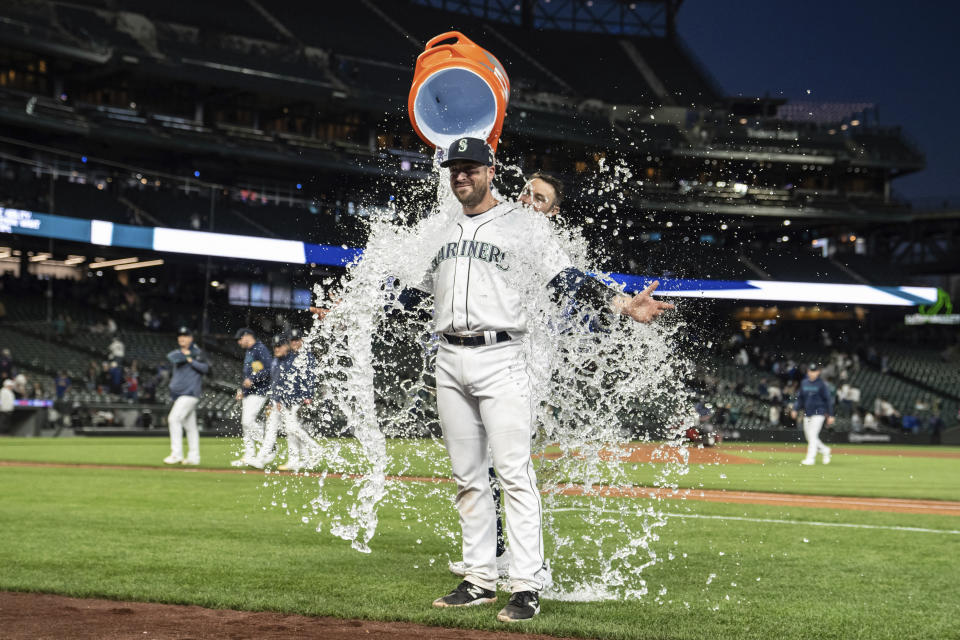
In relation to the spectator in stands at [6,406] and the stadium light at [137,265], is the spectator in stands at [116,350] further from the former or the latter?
the stadium light at [137,265]

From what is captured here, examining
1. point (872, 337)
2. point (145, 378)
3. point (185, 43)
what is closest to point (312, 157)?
point (185, 43)

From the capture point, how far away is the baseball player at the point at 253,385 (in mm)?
13492

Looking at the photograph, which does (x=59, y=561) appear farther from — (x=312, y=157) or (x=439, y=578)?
(x=312, y=157)

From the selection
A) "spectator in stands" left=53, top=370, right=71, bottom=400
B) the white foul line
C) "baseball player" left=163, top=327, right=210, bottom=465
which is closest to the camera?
the white foul line

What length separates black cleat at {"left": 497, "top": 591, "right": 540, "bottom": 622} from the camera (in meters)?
4.50

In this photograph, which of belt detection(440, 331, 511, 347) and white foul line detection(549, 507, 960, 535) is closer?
belt detection(440, 331, 511, 347)

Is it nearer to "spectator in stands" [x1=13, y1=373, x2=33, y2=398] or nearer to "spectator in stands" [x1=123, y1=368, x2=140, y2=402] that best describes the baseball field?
"spectator in stands" [x1=13, y1=373, x2=33, y2=398]

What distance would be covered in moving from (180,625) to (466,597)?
1334mm

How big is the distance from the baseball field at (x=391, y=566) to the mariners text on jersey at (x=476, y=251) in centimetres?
168

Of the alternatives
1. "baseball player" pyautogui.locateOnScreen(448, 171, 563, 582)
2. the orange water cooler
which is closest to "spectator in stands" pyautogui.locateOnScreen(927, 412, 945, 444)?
"baseball player" pyautogui.locateOnScreen(448, 171, 563, 582)

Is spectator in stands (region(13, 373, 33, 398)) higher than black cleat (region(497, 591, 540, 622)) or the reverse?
higher

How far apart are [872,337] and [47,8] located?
38178 mm

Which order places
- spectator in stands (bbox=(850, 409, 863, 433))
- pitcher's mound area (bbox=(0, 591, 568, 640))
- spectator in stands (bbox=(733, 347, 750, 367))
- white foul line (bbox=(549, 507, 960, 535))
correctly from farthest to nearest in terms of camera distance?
spectator in stands (bbox=(733, 347, 750, 367)) → spectator in stands (bbox=(850, 409, 863, 433)) → white foul line (bbox=(549, 507, 960, 535)) → pitcher's mound area (bbox=(0, 591, 568, 640))

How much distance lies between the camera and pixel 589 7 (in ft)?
177
